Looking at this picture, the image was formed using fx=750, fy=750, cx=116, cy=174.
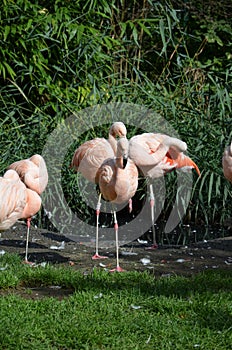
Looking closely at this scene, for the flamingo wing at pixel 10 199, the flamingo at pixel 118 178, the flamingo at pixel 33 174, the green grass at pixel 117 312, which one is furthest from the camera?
the flamingo at pixel 33 174

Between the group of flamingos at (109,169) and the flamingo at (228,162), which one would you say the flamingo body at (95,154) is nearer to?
the group of flamingos at (109,169)

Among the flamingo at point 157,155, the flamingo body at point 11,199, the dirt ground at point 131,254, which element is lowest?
the dirt ground at point 131,254

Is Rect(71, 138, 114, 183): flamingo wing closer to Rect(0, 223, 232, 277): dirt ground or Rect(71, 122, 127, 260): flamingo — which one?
Rect(71, 122, 127, 260): flamingo

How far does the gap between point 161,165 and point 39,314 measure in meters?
2.88

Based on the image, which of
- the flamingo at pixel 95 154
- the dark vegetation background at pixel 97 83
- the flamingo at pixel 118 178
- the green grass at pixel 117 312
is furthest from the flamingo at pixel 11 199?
the dark vegetation background at pixel 97 83

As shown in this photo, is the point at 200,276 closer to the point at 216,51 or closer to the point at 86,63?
the point at 86,63

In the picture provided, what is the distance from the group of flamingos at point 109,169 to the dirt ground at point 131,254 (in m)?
0.21

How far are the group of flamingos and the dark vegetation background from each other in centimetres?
60

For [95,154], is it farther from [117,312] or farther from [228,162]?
[117,312]

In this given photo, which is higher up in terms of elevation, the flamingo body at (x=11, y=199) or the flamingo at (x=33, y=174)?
the flamingo body at (x=11, y=199)

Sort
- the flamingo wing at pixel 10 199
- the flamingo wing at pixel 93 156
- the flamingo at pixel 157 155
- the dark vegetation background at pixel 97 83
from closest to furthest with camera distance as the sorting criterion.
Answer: the flamingo wing at pixel 10 199 < the flamingo wing at pixel 93 156 < the flamingo at pixel 157 155 < the dark vegetation background at pixel 97 83

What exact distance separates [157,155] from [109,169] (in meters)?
1.09

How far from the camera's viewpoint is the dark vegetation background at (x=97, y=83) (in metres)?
7.52

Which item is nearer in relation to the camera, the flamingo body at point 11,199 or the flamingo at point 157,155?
Answer: the flamingo body at point 11,199
